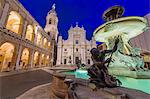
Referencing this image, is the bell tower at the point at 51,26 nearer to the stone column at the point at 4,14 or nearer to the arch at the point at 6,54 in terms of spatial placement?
the arch at the point at 6,54

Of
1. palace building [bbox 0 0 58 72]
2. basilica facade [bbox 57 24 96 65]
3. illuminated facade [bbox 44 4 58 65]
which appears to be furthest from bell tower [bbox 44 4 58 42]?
palace building [bbox 0 0 58 72]

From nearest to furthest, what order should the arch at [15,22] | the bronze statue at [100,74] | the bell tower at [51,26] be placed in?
the bronze statue at [100,74], the arch at [15,22], the bell tower at [51,26]

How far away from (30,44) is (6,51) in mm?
3634

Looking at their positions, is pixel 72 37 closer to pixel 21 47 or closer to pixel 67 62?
pixel 67 62

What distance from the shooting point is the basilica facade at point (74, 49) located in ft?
112

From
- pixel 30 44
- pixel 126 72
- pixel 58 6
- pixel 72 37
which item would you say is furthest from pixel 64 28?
pixel 126 72

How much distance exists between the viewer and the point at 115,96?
1.70m

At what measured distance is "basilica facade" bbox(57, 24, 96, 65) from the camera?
112 feet

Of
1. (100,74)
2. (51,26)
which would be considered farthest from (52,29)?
(100,74)

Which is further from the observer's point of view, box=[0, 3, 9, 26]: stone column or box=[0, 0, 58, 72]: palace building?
box=[0, 0, 58, 72]: palace building

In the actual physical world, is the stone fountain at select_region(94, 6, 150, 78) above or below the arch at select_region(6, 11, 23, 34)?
below

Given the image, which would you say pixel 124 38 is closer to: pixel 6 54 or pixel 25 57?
pixel 6 54

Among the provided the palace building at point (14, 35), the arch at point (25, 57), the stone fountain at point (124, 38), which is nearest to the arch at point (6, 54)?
the palace building at point (14, 35)

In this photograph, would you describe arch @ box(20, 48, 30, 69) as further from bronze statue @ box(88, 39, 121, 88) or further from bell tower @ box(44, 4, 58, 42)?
bronze statue @ box(88, 39, 121, 88)
